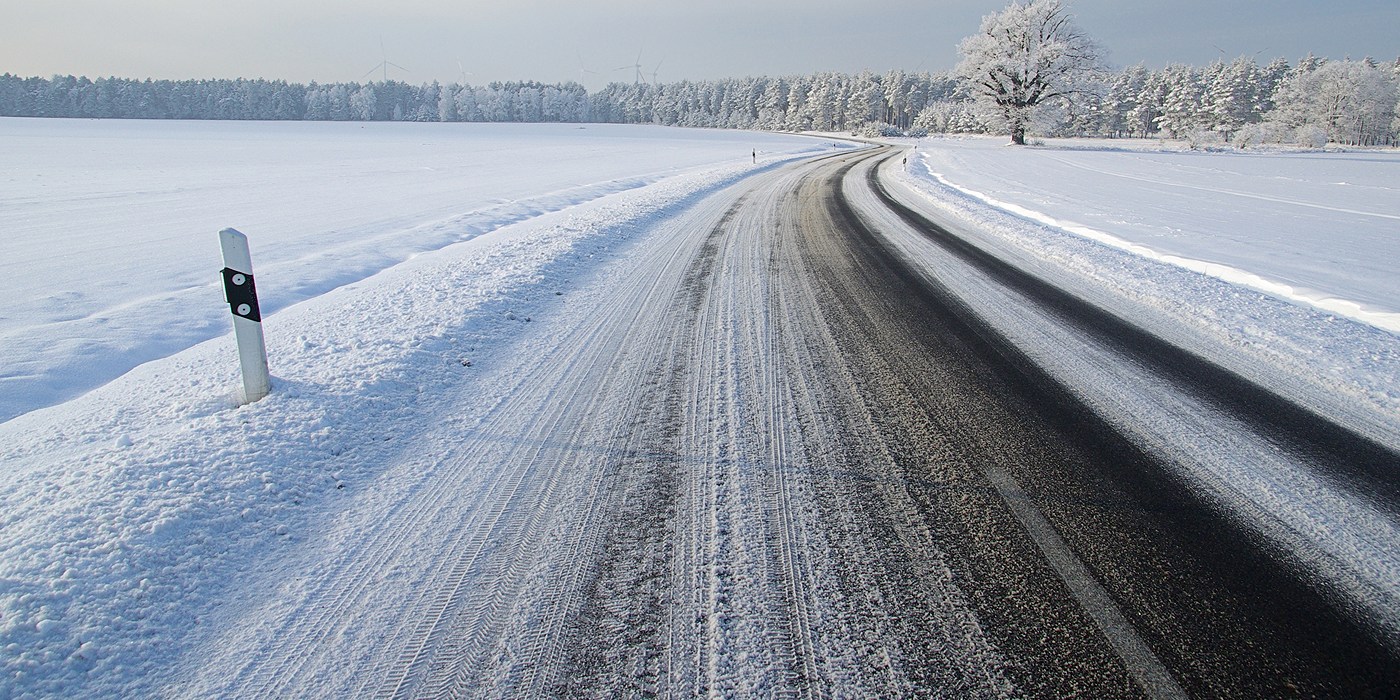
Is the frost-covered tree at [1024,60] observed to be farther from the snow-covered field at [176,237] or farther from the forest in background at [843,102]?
the snow-covered field at [176,237]

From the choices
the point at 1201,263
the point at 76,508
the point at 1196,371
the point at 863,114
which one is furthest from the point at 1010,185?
the point at 863,114

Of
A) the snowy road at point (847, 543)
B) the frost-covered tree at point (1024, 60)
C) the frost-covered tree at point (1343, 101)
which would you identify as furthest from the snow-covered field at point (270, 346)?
the frost-covered tree at point (1343, 101)

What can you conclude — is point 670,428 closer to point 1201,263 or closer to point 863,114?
point 1201,263

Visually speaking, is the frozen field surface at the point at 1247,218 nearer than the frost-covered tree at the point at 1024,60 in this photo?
Yes

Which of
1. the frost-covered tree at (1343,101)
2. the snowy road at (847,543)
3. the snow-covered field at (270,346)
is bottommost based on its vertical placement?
the snowy road at (847,543)

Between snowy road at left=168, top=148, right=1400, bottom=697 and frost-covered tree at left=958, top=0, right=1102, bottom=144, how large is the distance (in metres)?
50.8

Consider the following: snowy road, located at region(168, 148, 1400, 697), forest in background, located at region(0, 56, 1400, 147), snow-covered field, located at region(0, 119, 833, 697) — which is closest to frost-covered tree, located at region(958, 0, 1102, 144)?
forest in background, located at region(0, 56, 1400, 147)

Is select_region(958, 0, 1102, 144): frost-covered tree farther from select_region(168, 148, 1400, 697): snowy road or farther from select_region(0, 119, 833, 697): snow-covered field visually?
select_region(168, 148, 1400, 697): snowy road

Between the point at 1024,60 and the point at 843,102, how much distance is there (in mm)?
78581

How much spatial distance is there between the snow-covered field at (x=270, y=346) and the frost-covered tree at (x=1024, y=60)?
34.6m

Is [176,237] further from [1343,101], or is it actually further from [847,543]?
[1343,101]

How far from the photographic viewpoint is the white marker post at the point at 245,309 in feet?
11.2

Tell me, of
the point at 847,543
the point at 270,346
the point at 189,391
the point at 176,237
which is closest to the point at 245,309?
the point at 189,391

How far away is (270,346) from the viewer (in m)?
4.71
